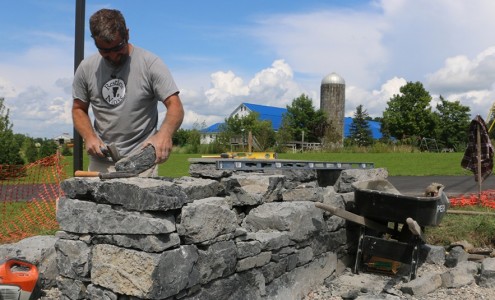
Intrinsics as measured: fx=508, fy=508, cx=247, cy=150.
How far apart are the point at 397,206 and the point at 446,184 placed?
369 inches

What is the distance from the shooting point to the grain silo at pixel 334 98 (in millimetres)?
54688

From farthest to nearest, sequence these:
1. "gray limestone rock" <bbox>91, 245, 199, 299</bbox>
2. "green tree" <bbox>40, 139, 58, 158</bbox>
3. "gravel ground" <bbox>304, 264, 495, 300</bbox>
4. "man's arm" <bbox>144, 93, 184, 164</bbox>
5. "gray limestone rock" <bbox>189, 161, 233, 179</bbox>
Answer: "green tree" <bbox>40, 139, 58, 158</bbox>, "gravel ground" <bbox>304, 264, 495, 300</bbox>, "gray limestone rock" <bbox>189, 161, 233, 179</bbox>, "man's arm" <bbox>144, 93, 184, 164</bbox>, "gray limestone rock" <bbox>91, 245, 199, 299</bbox>

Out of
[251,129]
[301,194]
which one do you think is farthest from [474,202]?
[251,129]

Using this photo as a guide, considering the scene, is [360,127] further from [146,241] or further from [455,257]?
[146,241]

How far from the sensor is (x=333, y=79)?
5562 cm

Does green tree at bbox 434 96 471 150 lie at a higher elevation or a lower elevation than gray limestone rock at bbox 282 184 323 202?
higher

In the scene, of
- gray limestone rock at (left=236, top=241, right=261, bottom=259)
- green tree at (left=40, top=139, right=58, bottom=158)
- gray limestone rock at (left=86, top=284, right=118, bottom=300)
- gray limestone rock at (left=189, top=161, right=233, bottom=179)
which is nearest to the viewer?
gray limestone rock at (left=86, top=284, right=118, bottom=300)

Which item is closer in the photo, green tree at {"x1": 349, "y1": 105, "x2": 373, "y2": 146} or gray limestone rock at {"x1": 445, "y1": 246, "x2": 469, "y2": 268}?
gray limestone rock at {"x1": 445, "y1": 246, "x2": 469, "y2": 268}

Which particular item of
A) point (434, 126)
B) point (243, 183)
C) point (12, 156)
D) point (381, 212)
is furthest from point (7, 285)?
point (434, 126)

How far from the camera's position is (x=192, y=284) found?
11.3ft

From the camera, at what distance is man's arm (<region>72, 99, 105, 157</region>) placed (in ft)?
12.4

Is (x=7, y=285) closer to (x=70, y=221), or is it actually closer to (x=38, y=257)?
(x=70, y=221)

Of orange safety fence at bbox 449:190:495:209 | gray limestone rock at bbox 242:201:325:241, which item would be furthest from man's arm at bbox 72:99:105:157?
orange safety fence at bbox 449:190:495:209

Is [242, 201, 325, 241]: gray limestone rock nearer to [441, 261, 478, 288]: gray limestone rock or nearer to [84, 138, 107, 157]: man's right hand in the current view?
[84, 138, 107, 157]: man's right hand
